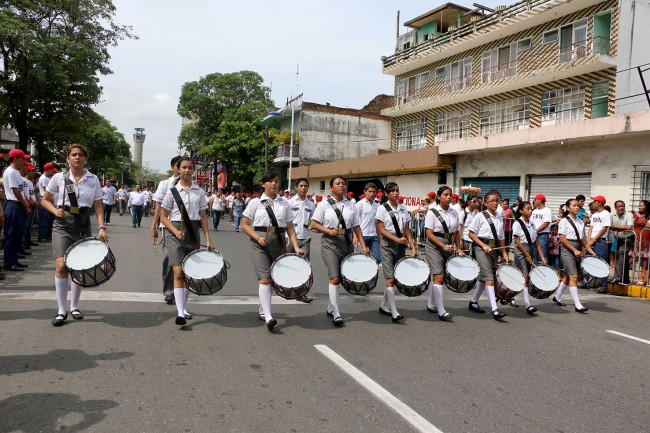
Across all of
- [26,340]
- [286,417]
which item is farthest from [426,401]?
[26,340]

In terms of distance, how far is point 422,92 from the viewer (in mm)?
30844

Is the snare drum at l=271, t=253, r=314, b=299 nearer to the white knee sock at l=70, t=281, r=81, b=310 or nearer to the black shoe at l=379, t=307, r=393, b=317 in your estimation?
the black shoe at l=379, t=307, r=393, b=317

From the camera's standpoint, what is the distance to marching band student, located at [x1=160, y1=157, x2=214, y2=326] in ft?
19.4

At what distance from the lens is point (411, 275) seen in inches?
257

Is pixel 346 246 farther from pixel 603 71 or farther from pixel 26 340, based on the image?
pixel 603 71

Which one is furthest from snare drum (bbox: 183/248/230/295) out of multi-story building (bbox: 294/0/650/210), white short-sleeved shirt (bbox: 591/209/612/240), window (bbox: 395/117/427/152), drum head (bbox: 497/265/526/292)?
window (bbox: 395/117/427/152)

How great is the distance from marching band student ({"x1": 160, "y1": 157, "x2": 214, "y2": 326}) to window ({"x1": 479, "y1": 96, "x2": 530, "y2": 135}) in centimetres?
2097

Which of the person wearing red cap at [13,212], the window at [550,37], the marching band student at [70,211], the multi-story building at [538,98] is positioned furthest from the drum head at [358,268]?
the window at [550,37]

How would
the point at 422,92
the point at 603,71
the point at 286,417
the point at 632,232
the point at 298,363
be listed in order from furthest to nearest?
the point at 422,92 → the point at 603,71 → the point at 632,232 → the point at 298,363 → the point at 286,417

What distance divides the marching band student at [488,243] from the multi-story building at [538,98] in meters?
9.98

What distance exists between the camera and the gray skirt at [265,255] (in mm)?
6059

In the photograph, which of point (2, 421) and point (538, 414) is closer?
point (2, 421)

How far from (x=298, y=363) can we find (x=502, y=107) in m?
23.5

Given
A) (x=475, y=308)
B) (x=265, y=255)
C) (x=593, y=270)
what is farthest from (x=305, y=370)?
(x=593, y=270)
